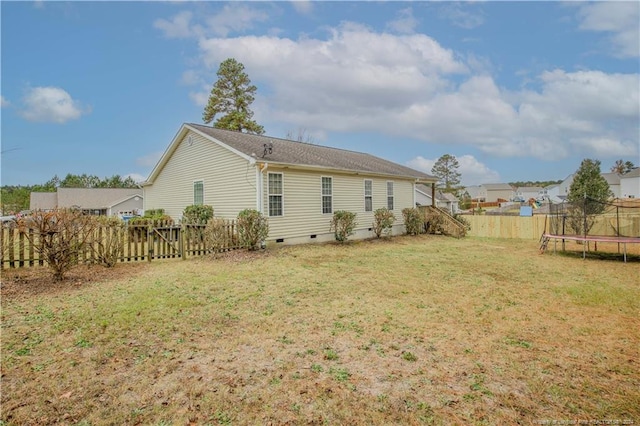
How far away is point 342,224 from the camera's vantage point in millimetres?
Result: 13820

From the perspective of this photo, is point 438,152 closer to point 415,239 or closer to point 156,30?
point 415,239

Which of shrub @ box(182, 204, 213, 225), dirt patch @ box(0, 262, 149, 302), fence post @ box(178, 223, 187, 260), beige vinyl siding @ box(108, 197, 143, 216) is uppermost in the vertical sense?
beige vinyl siding @ box(108, 197, 143, 216)

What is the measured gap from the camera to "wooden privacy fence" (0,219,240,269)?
723 cm

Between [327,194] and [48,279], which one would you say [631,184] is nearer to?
[327,194]

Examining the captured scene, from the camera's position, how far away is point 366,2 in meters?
13.3

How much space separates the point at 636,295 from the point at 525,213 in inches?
892

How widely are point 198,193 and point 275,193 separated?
4698 mm

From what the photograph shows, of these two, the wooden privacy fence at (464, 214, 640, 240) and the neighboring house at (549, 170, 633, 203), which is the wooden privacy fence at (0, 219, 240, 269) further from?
the neighboring house at (549, 170, 633, 203)

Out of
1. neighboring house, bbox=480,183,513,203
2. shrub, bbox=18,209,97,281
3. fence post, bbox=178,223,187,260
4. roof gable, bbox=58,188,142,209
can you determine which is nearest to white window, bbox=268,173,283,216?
fence post, bbox=178,223,187,260

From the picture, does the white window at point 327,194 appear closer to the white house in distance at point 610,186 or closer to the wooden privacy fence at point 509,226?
the wooden privacy fence at point 509,226

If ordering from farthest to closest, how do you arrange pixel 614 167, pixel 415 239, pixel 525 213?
pixel 614 167, pixel 525 213, pixel 415 239

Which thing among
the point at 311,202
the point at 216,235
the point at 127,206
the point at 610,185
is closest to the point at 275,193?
the point at 311,202

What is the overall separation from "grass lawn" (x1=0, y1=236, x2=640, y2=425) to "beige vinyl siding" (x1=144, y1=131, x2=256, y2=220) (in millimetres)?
5507

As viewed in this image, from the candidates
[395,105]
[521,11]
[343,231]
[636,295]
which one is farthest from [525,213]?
[636,295]
